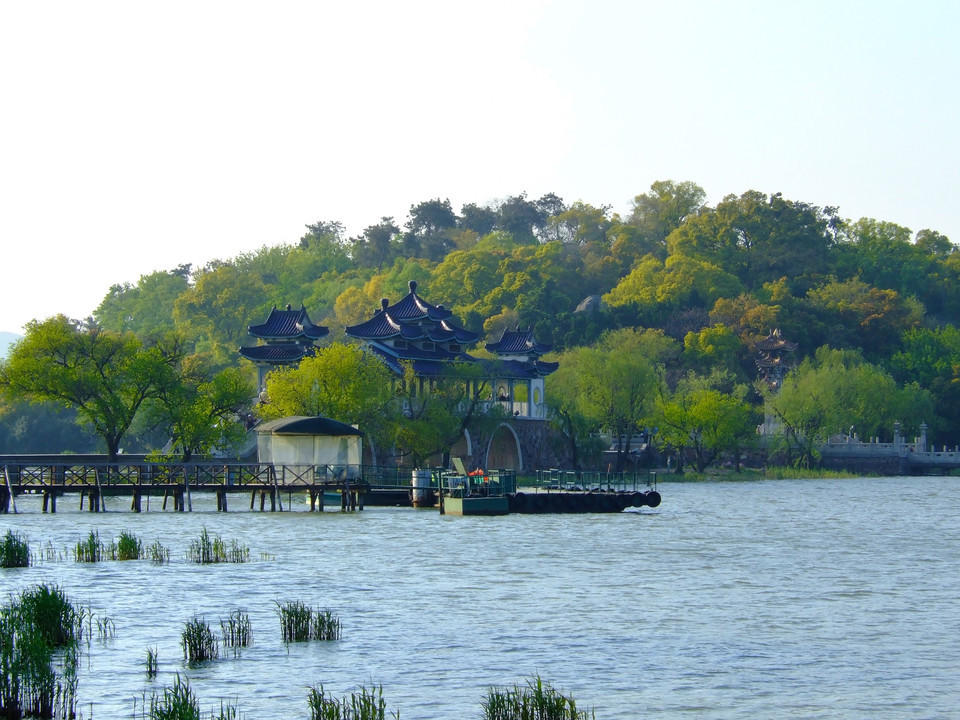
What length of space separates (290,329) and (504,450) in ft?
51.7

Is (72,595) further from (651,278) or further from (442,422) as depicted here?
(651,278)

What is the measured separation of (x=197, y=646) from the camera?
23.2 meters

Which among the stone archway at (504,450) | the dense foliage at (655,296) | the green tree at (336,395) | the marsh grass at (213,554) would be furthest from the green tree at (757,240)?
the marsh grass at (213,554)

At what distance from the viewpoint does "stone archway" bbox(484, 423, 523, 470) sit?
301 feet

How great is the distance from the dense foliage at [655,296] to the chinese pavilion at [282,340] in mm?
9010

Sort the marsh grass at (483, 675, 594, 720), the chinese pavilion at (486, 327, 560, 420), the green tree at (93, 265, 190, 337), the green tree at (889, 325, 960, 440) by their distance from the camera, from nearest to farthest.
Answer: the marsh grass at (483, 675, 594, 720)
the chinese pavilion at (486, 327, 560, 420)
the green tree at (889, 325, 960, 440)
the green tree at (93, 265, 190, 337)

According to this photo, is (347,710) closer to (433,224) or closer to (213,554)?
(213,554)

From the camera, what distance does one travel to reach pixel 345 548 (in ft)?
144

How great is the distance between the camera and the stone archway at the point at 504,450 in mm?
91625

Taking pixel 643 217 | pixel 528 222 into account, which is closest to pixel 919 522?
pixel 643 217

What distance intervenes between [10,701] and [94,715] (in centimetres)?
150

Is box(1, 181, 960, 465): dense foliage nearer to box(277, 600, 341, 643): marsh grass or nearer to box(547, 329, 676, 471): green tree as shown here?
box(547, 329, 676, 471): green tree

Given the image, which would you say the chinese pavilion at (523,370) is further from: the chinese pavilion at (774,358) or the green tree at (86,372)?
the green tree at (86,372)

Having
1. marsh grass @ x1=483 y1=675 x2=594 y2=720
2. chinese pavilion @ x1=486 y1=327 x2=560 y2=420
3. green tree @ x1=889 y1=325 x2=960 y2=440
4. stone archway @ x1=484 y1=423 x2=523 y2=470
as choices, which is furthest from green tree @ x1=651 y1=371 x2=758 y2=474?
marsh grass @ x1=483 y1=675 x2=594 y2=720
